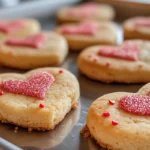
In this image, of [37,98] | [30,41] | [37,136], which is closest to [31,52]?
[30,41]

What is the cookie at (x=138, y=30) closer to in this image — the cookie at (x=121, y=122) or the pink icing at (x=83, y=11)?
the pink icing at (x=83, y=11)

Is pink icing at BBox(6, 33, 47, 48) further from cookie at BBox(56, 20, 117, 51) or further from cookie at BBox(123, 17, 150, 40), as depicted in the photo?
cookie at BBox(123, 17, 150, 40)

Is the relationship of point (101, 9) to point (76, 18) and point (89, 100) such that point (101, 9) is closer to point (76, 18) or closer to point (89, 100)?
point (76, 18)

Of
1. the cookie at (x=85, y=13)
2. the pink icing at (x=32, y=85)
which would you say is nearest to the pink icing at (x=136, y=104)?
the pink icing at (x=32, y=85)

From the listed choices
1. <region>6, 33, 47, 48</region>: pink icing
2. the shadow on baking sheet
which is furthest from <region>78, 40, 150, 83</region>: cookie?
the shadow on baking sheet

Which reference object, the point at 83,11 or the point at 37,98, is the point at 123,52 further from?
the point at 83,11

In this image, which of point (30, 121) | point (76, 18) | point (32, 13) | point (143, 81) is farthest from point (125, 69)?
point (32, 13)
